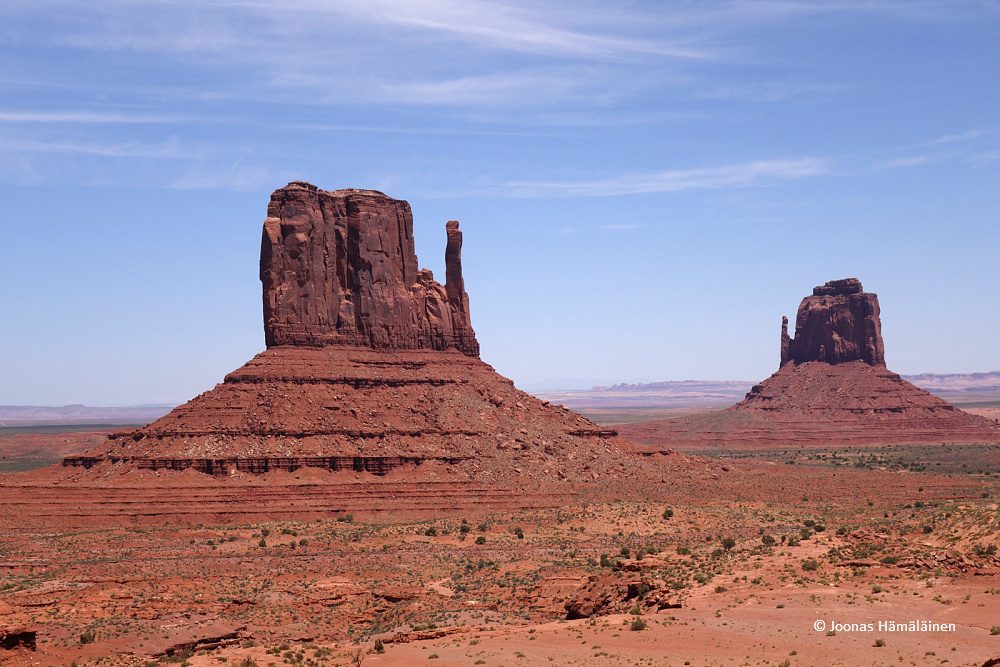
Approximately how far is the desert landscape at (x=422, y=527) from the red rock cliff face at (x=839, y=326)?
160 ft

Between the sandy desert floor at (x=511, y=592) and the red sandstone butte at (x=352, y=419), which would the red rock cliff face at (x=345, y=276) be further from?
the sandy desert floor at (x=511, y=592)

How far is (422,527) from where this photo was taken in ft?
217

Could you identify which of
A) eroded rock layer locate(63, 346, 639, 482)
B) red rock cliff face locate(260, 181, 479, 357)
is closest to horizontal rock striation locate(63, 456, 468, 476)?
eroded rock layer locate(63, 346, 639, 482)

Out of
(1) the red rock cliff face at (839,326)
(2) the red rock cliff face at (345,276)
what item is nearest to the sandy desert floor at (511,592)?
(2) the red rock cliff face at (345,276)

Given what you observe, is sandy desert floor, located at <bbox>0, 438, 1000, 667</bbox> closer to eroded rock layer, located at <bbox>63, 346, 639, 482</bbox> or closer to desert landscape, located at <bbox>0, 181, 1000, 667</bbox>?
desert landscape, located at <bbox>0, 181, 1000, 667</bbox>

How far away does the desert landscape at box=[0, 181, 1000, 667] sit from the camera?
3412 centimetres

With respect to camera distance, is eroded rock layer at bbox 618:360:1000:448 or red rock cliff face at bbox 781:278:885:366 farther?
red rock cliff face at bbox 781:278:885:366

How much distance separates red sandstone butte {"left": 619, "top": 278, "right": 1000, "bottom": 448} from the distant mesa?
76.7m

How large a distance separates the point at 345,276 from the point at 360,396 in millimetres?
10844

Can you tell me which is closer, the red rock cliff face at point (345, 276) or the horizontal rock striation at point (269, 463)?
the horizontal rock striation at point (269, 463)

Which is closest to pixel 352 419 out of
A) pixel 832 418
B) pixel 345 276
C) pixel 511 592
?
pixel 345 276

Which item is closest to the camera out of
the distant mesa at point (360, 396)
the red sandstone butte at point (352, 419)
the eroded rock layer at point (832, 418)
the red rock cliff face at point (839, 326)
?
the red sandstone butte at point (352, 419)

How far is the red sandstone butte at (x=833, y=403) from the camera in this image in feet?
516

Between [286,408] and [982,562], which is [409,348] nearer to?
[286,408]
